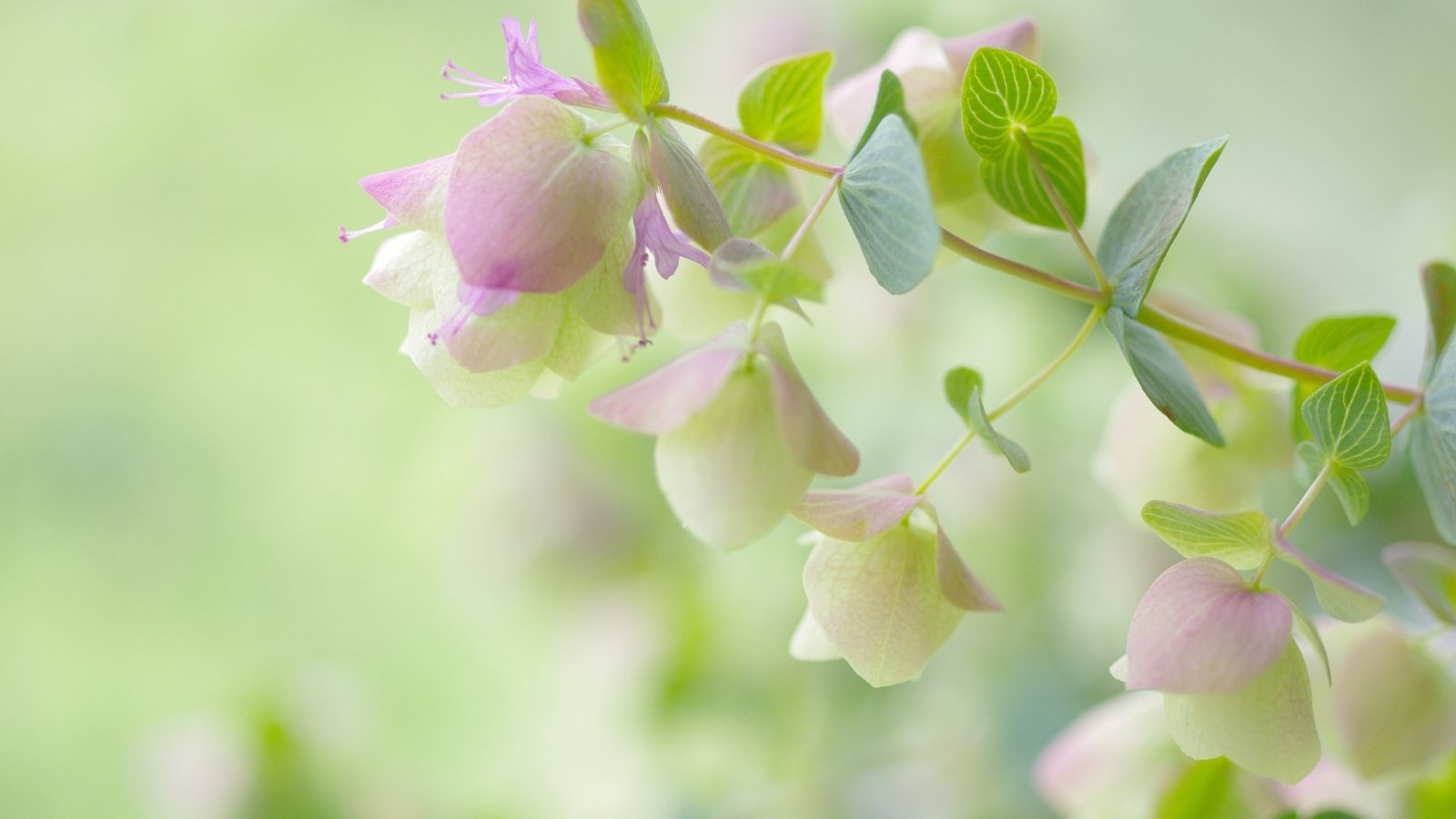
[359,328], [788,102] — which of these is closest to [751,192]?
[788,102]

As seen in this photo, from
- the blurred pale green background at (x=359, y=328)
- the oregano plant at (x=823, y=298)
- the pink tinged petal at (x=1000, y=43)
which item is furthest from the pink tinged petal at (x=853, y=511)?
the blurred pale green background at (x=359, y=328)

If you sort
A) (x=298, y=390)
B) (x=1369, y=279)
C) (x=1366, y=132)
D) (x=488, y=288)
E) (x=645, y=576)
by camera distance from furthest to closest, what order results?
(x=298, y=390)
(x=1366, y=132)
(x=1369, y=279)
(x=645, y=576)
(x=488, y=288)

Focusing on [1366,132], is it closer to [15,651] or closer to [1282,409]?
[1282,409]

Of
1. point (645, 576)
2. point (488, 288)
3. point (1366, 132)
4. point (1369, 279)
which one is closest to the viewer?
point (488, 288)

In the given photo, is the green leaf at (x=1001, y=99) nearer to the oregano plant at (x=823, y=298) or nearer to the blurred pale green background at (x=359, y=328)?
the oregano plant at (x=823, y=298)

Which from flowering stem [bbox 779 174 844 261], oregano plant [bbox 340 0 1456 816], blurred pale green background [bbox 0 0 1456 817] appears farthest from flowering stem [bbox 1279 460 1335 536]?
blurred pale green background [bbox 0 0 1456 817]

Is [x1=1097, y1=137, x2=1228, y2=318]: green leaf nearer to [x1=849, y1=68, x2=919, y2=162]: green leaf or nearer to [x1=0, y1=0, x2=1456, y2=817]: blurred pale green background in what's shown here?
[x1=849, y1=68, x2=919, y2=162]: green leaf

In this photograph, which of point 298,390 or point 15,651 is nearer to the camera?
point 15,651

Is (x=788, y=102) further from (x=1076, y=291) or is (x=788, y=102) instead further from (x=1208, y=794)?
(x=1208, y=794)

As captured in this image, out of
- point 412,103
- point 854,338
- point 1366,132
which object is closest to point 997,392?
point 854,338
